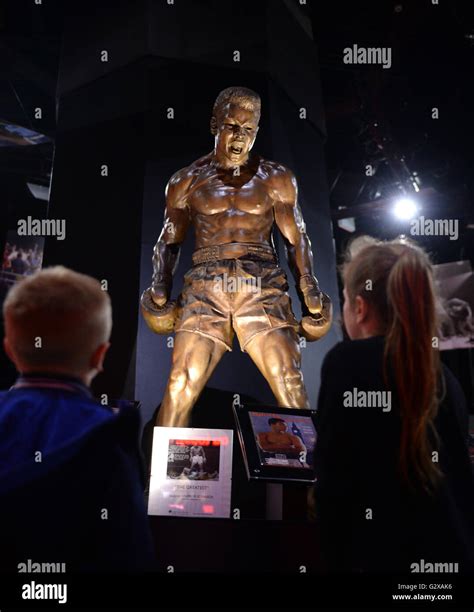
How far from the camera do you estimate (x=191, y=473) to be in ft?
9.34

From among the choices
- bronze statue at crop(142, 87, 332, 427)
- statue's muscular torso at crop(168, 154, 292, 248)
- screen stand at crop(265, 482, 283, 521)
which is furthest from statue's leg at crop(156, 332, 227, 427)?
screen stand at crop(265, 482, 283, 521)

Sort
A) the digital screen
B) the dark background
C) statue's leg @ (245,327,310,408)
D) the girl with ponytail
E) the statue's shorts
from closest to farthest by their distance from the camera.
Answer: the girl with ponytail → the digital screen → statue's leg @ (245,327,310,408) → the statue's shorts → the dark background

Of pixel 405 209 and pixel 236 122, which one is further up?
pixel 405 209

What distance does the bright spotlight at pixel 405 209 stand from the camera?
29.7 ft

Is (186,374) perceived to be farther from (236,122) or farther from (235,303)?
(236,122)

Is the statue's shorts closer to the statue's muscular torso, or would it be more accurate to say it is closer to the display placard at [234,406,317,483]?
the statue's muscular torso

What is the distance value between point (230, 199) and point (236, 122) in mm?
504

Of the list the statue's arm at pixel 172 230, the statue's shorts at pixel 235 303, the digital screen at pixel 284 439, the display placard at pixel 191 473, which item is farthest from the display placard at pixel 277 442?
the statue's arm at pixel 172 230

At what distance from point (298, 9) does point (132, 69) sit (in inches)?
→ 89.2

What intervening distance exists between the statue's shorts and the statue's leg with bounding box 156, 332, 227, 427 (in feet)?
0.20

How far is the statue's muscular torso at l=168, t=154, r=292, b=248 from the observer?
3.75m

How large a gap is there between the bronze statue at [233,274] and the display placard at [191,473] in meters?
0.51

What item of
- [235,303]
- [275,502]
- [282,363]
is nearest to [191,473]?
[275,502]

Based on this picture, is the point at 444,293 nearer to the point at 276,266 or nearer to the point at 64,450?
the point at 276,266
